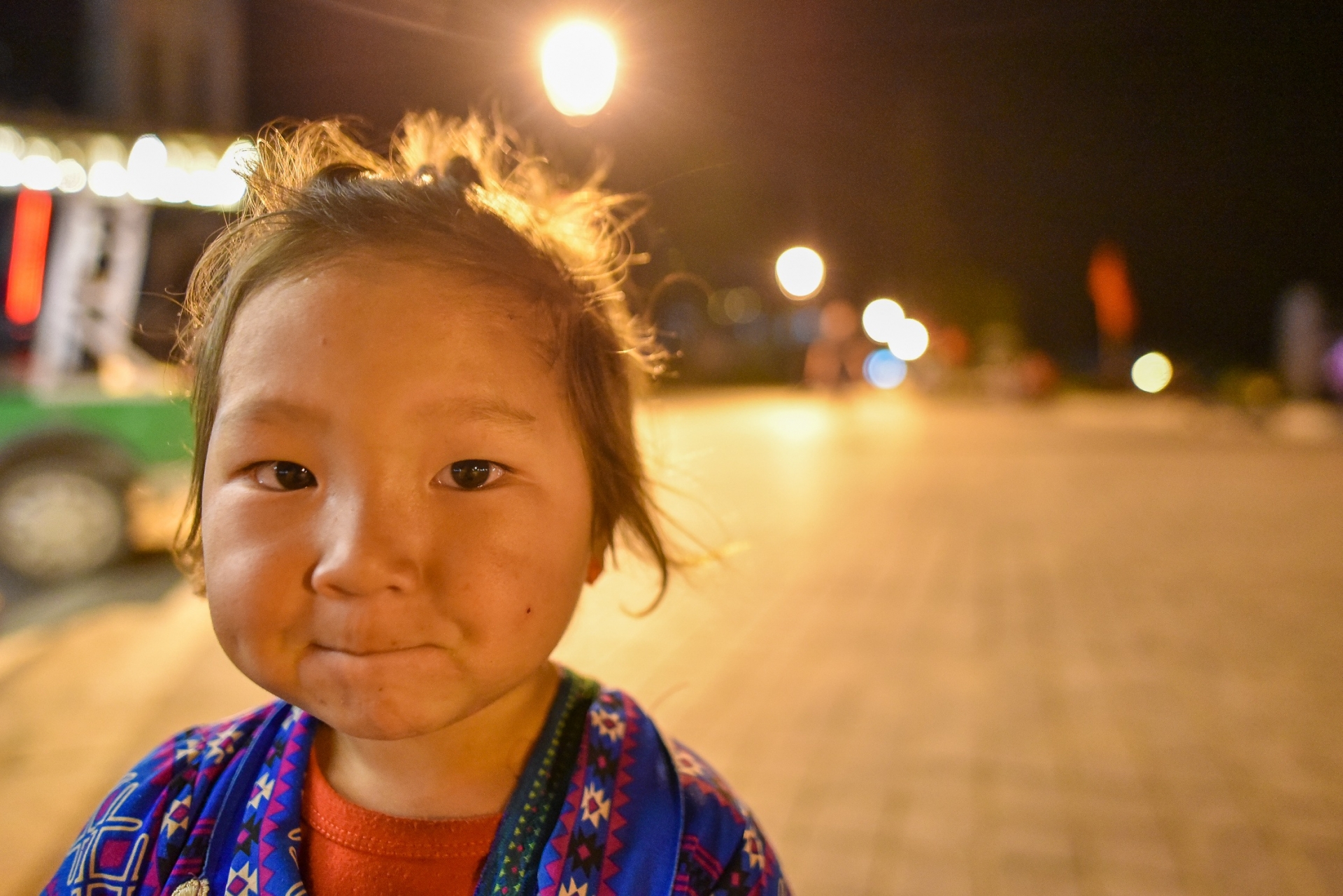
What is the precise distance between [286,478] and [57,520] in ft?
20.4

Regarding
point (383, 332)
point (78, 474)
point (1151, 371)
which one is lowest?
point (78, 474)

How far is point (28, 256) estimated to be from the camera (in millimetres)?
6055

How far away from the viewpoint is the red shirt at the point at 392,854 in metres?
1.03

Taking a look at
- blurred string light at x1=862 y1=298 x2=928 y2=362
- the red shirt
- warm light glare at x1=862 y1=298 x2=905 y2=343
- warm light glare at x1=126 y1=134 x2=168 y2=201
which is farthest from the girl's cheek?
warm light glare at x1=862 y1=298 x2=905 y2=343

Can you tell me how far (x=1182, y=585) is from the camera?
598cm

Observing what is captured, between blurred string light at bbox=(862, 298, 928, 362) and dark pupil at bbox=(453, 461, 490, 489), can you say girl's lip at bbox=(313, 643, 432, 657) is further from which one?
blurred string light at bbox=(862, 298, 928, 362)

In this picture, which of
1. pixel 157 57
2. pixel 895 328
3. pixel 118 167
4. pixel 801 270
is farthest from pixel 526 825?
pixel 895 328

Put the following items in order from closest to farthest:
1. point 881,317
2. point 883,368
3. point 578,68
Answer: point 578,68, point 881,317, point 883,368

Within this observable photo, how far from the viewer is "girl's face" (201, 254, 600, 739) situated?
0.88m

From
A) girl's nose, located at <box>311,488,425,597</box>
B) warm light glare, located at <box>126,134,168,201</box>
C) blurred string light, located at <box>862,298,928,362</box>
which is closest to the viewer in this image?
girl's nose, located at <box>311,488,425,597</box>

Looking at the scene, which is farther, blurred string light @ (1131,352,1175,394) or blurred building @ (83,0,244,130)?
blurred string light @ (1131,352,1175,394)

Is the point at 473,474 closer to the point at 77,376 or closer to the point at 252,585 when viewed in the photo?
the point at 252,585

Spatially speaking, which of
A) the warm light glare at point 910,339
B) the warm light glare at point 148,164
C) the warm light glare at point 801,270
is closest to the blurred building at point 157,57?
the warm light glare at point 148,164

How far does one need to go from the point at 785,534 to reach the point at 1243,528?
3932 mm
